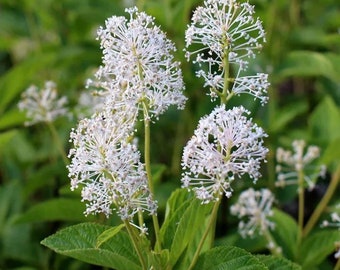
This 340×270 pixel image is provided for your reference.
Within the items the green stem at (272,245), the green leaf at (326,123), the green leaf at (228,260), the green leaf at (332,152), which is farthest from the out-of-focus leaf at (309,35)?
the green leaf at (228,260)

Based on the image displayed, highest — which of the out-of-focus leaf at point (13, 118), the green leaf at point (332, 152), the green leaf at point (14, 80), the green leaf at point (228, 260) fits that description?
the green leaf at point (14, 80)

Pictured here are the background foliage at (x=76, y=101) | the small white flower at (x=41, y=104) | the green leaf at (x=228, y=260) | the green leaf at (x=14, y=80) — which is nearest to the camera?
the green leaf at (x=228, y=260)

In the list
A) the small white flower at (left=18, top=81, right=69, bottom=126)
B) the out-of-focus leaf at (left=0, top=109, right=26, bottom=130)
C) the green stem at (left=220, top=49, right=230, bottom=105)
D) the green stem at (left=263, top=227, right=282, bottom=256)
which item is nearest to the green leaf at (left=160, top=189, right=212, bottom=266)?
the green stem at (left=220, top=49, right=230, bottom=105)

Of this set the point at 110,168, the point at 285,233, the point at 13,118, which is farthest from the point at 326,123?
the point at 110,168

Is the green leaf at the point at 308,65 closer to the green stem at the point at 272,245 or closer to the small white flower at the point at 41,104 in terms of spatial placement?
the green stem at the point at 272,245

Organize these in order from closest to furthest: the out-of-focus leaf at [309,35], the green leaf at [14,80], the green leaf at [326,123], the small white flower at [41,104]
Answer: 1. the small white flower at [41,104]
2. the green leaf at [326,123]
3. the green leaf at [14,80]
4. the out-of-focus leaf at [309,35]

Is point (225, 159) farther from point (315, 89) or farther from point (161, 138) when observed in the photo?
point (315, 89)

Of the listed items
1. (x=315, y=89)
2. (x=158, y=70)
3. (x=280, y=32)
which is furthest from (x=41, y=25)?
(x=158, y=70)

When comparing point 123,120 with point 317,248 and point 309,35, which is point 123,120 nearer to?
point 317,248
